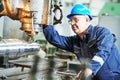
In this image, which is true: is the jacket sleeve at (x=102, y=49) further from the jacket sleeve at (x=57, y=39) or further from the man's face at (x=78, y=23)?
the jacket sleeve at (x=57, y=39)

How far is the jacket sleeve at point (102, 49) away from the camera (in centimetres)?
132

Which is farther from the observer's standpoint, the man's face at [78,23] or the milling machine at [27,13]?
the man's face at [78,23]

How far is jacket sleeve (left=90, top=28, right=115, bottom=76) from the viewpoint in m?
1.32

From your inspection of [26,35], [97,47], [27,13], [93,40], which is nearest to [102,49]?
[97,47]

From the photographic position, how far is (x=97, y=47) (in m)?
1.47

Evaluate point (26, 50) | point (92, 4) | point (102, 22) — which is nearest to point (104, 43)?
point (26, 50)

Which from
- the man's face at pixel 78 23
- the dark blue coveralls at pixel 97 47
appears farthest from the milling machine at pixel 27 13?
the dark blue coveralls at pixel 97 47

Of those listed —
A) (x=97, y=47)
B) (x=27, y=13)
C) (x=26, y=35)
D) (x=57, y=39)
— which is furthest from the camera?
(x=57, y=39)

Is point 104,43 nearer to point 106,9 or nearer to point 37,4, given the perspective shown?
point 37,4

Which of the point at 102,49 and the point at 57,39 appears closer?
the point at 102,49

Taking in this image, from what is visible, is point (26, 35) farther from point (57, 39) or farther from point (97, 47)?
point (97, 47)

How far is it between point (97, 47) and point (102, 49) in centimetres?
7

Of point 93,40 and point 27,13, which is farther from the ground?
point 27,13

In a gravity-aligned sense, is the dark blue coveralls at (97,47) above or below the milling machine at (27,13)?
below
